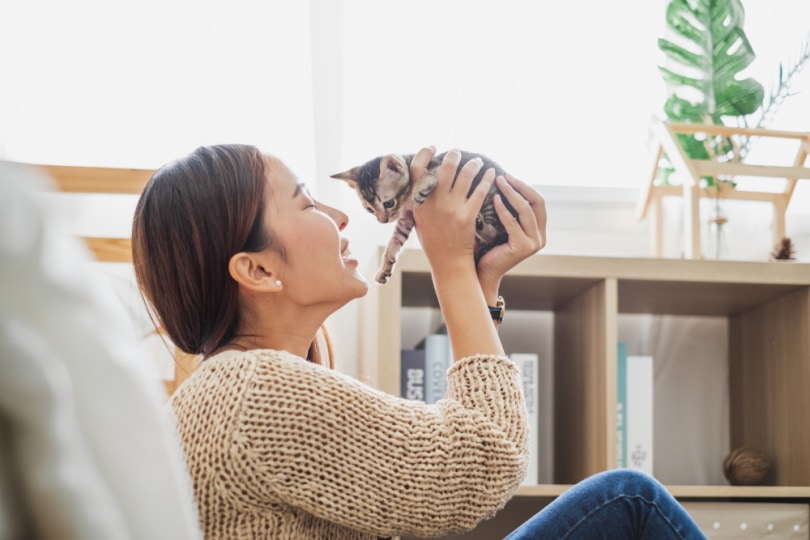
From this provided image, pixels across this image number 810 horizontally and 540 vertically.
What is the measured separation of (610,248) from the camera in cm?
206

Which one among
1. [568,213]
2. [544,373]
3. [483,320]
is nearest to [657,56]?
[568,213]

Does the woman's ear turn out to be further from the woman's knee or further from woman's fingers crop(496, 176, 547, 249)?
the woman's knee

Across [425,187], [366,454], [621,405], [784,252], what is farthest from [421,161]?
[784,252]

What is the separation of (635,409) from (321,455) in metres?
1.05

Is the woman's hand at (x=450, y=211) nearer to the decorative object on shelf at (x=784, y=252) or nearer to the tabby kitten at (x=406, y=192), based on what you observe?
the tabby kitten at (x=406, y=192)

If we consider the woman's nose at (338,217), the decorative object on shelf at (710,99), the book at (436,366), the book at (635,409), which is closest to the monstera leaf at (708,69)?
the decorative object on shelf at (710,99)

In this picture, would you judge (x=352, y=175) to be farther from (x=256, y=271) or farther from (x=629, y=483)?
(x=629, y=483)

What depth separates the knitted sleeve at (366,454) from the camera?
0.79 metres

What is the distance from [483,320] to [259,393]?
0.94 ft

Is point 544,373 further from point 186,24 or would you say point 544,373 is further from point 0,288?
point 0,288

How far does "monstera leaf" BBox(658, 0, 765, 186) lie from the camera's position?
1899mm

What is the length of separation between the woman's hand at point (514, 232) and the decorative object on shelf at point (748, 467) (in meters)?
0.89

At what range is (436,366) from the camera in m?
1.64

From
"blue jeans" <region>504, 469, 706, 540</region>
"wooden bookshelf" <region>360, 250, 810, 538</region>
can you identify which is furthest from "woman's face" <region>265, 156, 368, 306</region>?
"wooden bookshelf" <region>360, 250, 810, 538</region>
